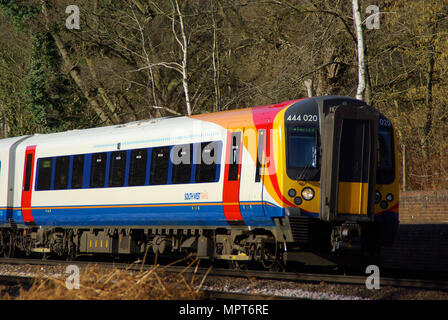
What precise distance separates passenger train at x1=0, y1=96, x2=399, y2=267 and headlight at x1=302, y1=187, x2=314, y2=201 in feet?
0.06

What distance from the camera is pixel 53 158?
18750 mm

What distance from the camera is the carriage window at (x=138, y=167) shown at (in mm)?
16078

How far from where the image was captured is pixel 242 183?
13.7m

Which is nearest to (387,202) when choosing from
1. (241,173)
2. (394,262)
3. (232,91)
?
(241,173)

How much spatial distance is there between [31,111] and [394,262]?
21.6m

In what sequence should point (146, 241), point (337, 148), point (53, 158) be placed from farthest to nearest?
point (53, 158) → point (146, 241) → point (337, 148)

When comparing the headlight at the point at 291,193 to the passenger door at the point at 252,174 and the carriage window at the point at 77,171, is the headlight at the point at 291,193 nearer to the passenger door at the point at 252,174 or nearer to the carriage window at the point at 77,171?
the passenger door at the point at 252,174

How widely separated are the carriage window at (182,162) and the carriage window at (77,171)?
3.38m

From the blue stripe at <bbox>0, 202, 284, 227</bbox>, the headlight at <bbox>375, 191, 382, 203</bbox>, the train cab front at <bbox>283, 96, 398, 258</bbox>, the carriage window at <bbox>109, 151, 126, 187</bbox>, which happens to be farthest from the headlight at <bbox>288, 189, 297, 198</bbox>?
the carriage window at <bbox>109, 151, 126, 187</bbox>

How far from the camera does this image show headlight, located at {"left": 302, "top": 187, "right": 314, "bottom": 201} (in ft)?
42.9

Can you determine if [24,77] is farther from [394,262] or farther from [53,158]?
[394,262]

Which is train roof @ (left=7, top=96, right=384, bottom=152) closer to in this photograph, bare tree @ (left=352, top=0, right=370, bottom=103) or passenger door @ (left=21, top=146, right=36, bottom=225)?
passenger door @ (left=21, top=146, right=36, bottom=225)
